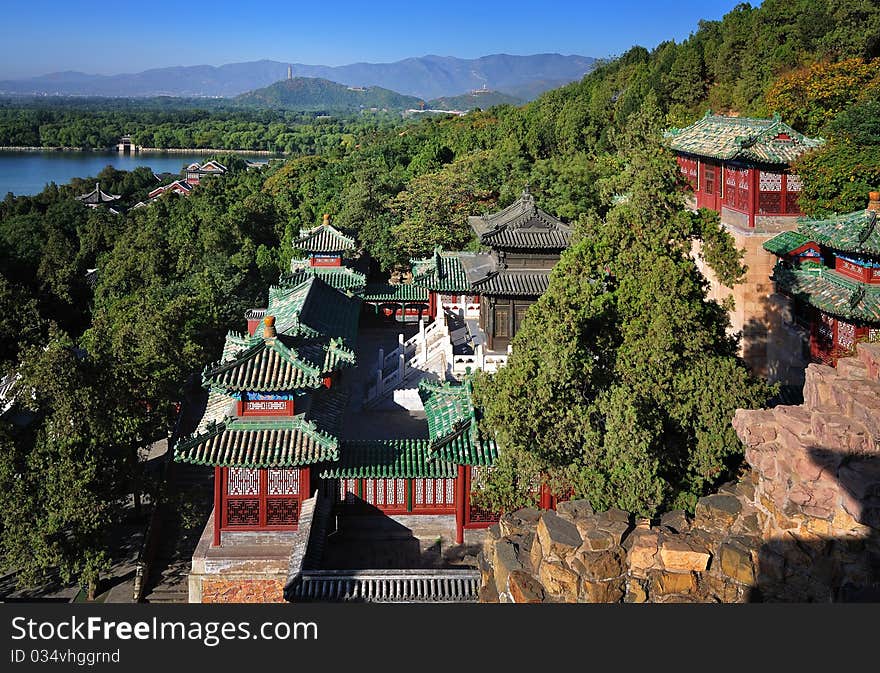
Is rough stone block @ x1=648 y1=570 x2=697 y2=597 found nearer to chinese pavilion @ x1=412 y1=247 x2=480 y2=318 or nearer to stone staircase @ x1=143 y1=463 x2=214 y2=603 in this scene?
stone staircase @ x1=143 y1=463 x2=214 y2=603

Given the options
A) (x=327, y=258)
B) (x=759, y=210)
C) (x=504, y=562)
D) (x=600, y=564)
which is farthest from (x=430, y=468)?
(x=327, y=258)

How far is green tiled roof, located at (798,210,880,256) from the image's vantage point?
48.6 ft

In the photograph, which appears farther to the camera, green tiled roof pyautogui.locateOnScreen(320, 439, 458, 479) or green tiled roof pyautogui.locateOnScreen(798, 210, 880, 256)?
green tiled roof pyautogui.locateOnScreen(798, 210, 880, 256)

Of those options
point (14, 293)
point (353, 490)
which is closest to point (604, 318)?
point (353, 490)

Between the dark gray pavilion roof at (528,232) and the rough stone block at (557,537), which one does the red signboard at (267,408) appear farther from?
the dark gray pavilion roof at (528,232)

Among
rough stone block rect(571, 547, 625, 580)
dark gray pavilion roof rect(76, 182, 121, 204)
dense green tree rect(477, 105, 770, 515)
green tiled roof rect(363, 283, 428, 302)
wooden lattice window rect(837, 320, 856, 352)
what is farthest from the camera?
dark gray pavilion roof rect(76, 182, 121, 204)

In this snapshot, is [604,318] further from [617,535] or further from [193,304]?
[193,304]

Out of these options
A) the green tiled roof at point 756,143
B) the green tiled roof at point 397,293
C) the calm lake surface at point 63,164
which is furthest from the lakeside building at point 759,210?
the calm lake surface at point 63,164

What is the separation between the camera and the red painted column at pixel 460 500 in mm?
12625

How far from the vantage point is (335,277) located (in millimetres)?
25875

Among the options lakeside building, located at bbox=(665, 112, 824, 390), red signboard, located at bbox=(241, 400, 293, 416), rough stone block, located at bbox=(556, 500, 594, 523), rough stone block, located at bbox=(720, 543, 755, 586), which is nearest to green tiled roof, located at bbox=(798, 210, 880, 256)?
lakeside building, located at bbox=(665, 112, 824, 390)

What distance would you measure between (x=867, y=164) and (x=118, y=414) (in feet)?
56.9

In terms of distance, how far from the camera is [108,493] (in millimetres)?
13281

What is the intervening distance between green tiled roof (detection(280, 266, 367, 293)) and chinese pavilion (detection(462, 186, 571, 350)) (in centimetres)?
543
